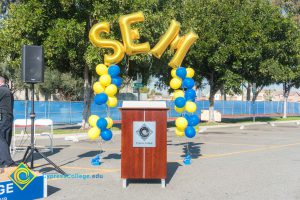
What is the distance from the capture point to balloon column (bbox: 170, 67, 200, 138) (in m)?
9.87

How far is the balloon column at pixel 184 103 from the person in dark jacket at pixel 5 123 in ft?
11.9

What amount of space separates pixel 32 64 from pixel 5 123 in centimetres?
134

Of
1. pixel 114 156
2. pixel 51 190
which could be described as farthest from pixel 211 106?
pixel 51 190

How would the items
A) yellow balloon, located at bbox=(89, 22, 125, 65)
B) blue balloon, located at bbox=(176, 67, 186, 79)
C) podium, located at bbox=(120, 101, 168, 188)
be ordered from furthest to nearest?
yellow balloon, located at bbox=(89, 22, 125, 65) → blue balloon, located at bbox=(176, 67, 186, 79) → podium, located at bbox=(120, 101, 168, 188)

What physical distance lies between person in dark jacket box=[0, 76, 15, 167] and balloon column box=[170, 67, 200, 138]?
11.9 ft

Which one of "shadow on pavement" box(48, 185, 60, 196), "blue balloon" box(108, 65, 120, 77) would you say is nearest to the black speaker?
"blue balloon" box(108, 65, 120, 77)

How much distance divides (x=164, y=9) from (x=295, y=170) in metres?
14.5

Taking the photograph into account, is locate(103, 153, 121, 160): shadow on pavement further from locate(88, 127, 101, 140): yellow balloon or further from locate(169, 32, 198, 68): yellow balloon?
locate(169, 32, 198, 68): yellow balloon

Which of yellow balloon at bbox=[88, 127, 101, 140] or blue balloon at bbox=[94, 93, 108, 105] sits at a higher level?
blue balloon at bbox=[94, 93, 108, 105]

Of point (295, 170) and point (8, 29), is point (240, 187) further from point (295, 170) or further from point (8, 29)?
point (8, 29)

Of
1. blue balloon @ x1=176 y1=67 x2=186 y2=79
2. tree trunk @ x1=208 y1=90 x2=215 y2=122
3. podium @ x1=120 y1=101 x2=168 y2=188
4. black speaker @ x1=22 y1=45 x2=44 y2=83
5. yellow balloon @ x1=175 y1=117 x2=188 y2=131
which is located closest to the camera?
podium @ x1=120 y1=101 x2=168 y2=188

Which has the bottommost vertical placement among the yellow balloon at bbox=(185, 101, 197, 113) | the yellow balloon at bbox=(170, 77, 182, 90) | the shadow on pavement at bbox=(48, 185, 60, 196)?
the shadow on pavement at bbox=(48, 185, 60, 196)

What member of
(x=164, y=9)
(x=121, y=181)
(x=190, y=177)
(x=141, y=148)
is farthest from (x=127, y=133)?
(x=164, y=9)

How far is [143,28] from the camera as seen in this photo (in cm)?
2030
